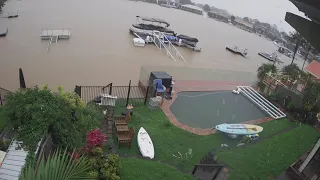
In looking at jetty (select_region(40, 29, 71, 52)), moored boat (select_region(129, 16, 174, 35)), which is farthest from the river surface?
moored boat (select_region(129, 16, 174, 35))

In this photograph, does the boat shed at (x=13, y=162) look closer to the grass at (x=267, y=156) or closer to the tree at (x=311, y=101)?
the grass at (x=267, y=156)

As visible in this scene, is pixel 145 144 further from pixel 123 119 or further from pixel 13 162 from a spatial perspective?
pixel 13 162

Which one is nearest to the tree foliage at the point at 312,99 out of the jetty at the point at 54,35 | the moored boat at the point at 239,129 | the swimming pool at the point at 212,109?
→ the swimming pool at the point at 212,109

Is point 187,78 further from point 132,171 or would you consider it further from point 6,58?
point 6,58

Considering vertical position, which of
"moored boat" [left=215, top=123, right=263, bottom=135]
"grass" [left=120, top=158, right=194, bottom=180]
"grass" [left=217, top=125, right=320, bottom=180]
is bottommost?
"grass" [left=120, top=158, right=194, bottom=180]

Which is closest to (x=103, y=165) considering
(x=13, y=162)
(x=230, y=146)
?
(x=13, y=162)

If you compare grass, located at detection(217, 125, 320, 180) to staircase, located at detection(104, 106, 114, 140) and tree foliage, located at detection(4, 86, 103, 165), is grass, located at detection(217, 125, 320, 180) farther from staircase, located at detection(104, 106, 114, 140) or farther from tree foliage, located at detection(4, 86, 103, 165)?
tree foliage, located at detection(4, 86, 103, 165)
